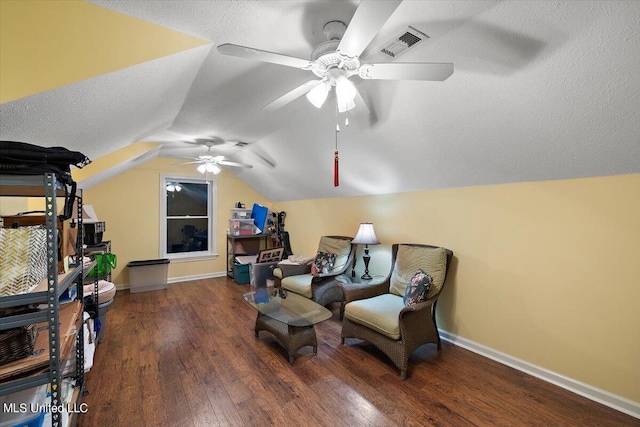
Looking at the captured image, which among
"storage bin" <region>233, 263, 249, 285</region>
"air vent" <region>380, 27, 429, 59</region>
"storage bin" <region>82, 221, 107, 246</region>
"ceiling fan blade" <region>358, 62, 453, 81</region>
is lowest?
"storage bin" <region>233, 263, 249, 285</region>

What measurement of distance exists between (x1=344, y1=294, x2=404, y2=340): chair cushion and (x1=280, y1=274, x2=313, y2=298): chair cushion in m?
0.82

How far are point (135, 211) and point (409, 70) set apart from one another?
5.07 metres

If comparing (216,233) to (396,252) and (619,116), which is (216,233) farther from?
(619,116)

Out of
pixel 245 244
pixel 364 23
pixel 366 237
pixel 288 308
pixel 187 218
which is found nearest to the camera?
pixel 364 23

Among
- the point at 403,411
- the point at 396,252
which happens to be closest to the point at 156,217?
the point at 396,252

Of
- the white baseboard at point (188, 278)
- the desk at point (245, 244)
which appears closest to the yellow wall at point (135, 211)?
the white baseboard at point (188, 278)

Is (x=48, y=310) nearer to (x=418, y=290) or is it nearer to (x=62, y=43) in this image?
(x=62, y=43)

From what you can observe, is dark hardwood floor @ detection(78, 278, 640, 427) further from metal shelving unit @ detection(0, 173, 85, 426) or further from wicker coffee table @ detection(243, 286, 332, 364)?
metal shelving unit @ detection(0, 173, 85, 426)

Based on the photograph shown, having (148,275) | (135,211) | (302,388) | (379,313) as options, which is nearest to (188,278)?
(148,275)

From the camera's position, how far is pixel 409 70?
1306 millimetres

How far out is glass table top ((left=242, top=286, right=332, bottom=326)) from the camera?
95.3 inches

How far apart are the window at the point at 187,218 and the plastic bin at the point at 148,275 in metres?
0.36

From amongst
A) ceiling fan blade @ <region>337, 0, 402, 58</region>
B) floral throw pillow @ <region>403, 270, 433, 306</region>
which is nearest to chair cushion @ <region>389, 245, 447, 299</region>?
floral throw pillow @ <region>403, 270, 433, 306</region>

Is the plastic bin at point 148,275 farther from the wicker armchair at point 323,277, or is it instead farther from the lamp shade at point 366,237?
the lamp shade at point 366,237
